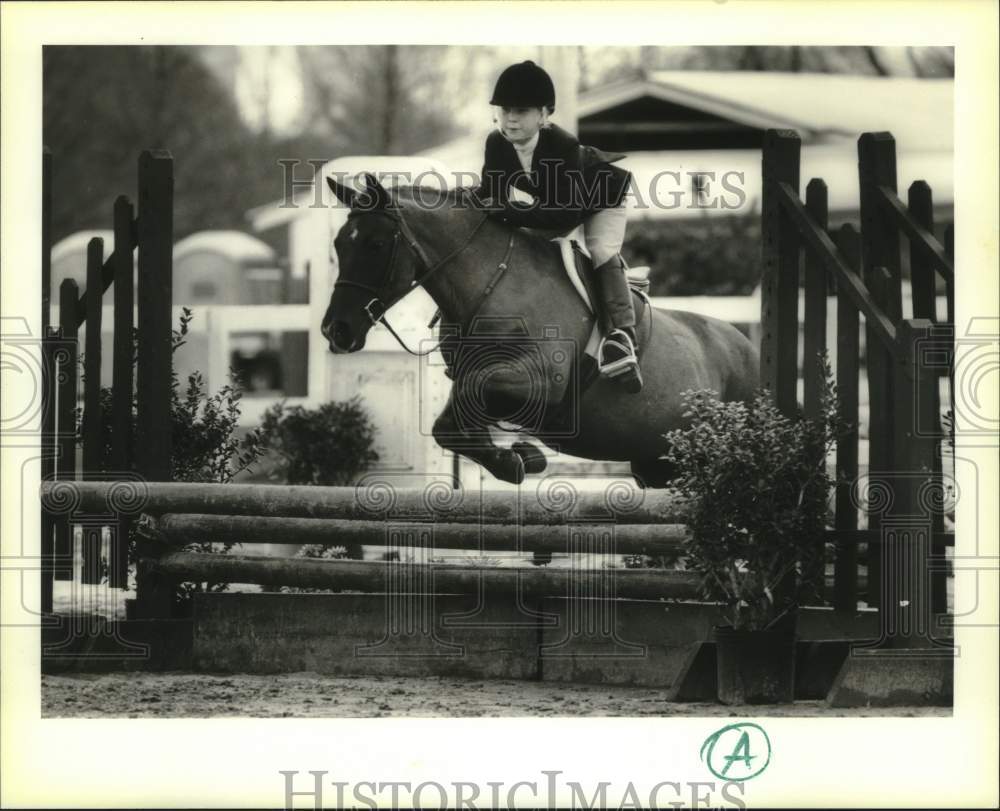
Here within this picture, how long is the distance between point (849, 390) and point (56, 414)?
9.20ft

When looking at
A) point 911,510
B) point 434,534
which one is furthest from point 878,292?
point 434,534

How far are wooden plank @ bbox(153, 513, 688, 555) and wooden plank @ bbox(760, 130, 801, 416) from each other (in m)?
0.73

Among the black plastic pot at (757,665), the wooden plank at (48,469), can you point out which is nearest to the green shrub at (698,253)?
the wooden plank at (48,469)

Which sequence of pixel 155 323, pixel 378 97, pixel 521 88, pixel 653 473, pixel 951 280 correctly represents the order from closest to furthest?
pixel 951 280, pixel 521 88, pixel 155 323, pixel 653 473, pixel 378 97

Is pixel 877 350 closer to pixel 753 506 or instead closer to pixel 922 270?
pixel 922 270

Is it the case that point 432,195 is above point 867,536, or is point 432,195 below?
above

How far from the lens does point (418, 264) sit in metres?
5.80

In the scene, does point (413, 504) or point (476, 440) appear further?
point (476, 440)

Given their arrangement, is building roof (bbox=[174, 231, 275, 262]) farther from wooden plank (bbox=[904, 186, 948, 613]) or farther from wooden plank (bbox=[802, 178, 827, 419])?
wooden plank (bbox=[904, 186, 948, 613])

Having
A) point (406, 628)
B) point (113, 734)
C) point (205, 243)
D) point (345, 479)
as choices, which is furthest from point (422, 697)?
point (205, 243)

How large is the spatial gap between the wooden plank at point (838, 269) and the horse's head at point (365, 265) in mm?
1351

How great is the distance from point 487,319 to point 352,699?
54.6 inches

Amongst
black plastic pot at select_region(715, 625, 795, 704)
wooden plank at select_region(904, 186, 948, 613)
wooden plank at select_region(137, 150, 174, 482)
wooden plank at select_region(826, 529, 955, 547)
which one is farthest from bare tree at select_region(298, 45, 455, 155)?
black plastic pot at select_region(715, 625, 795, 704)

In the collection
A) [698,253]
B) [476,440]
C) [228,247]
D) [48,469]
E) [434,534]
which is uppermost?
[228,247]
